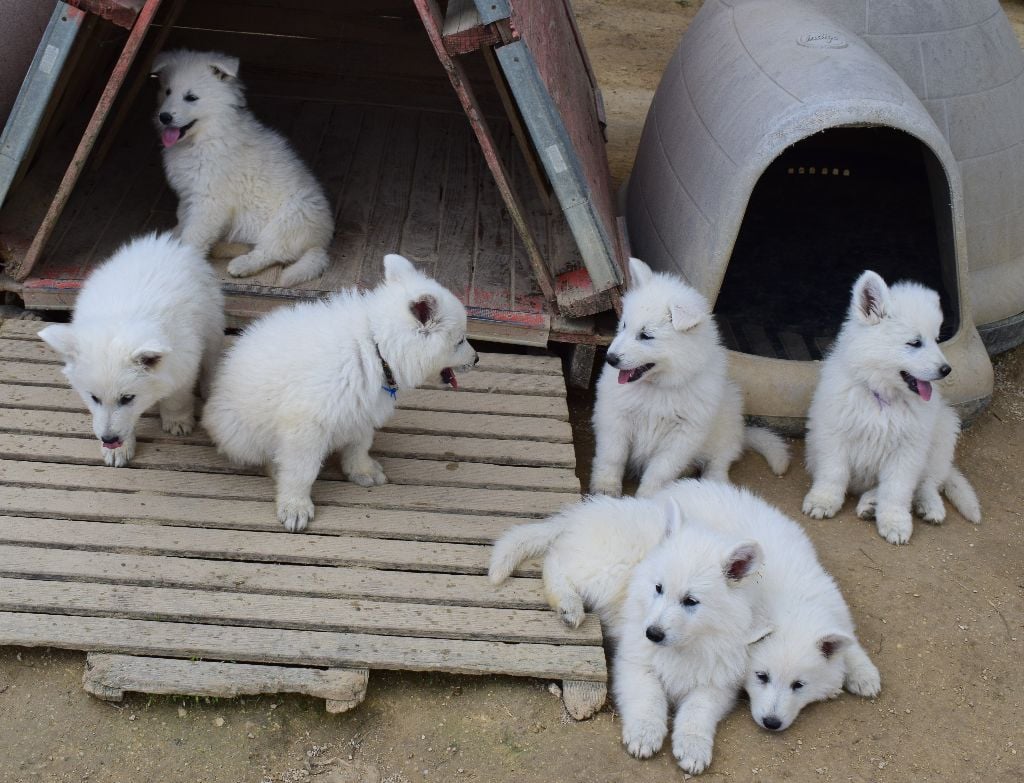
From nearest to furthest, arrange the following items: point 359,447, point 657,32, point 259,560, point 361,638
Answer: point 361,638 → point 259,560 → point 359,447 → point 657,32

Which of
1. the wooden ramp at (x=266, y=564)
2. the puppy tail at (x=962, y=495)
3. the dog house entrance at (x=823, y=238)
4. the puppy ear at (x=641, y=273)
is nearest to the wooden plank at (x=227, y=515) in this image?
the wooden ramp at (x=266, y=564)

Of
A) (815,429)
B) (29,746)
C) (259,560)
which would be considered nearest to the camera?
(29,746)

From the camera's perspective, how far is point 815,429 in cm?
465

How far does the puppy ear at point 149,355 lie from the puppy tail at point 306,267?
1450 millimetres

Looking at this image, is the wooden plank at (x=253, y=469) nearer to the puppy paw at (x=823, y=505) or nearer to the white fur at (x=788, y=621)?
the white fur at (x=788, y=621)

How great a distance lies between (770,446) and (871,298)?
0.91m

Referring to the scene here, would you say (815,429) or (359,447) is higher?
(359,447)

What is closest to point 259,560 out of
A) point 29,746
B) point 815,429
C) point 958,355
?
point 29,746

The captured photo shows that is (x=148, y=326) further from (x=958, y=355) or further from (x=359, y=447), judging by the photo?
(x=958, y=355)

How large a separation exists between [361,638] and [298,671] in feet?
0.80

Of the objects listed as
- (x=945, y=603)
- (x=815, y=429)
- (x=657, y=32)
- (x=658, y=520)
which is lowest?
(x=657, y=32)

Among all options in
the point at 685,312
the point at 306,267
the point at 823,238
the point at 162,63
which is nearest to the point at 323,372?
the point at 685,312

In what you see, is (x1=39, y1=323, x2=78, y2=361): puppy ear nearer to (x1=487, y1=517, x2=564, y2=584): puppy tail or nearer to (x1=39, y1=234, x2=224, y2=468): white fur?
(x1=39, y1=234, x2=224, y2=468): white fur

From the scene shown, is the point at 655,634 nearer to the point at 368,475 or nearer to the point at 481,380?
the point at 368,475
